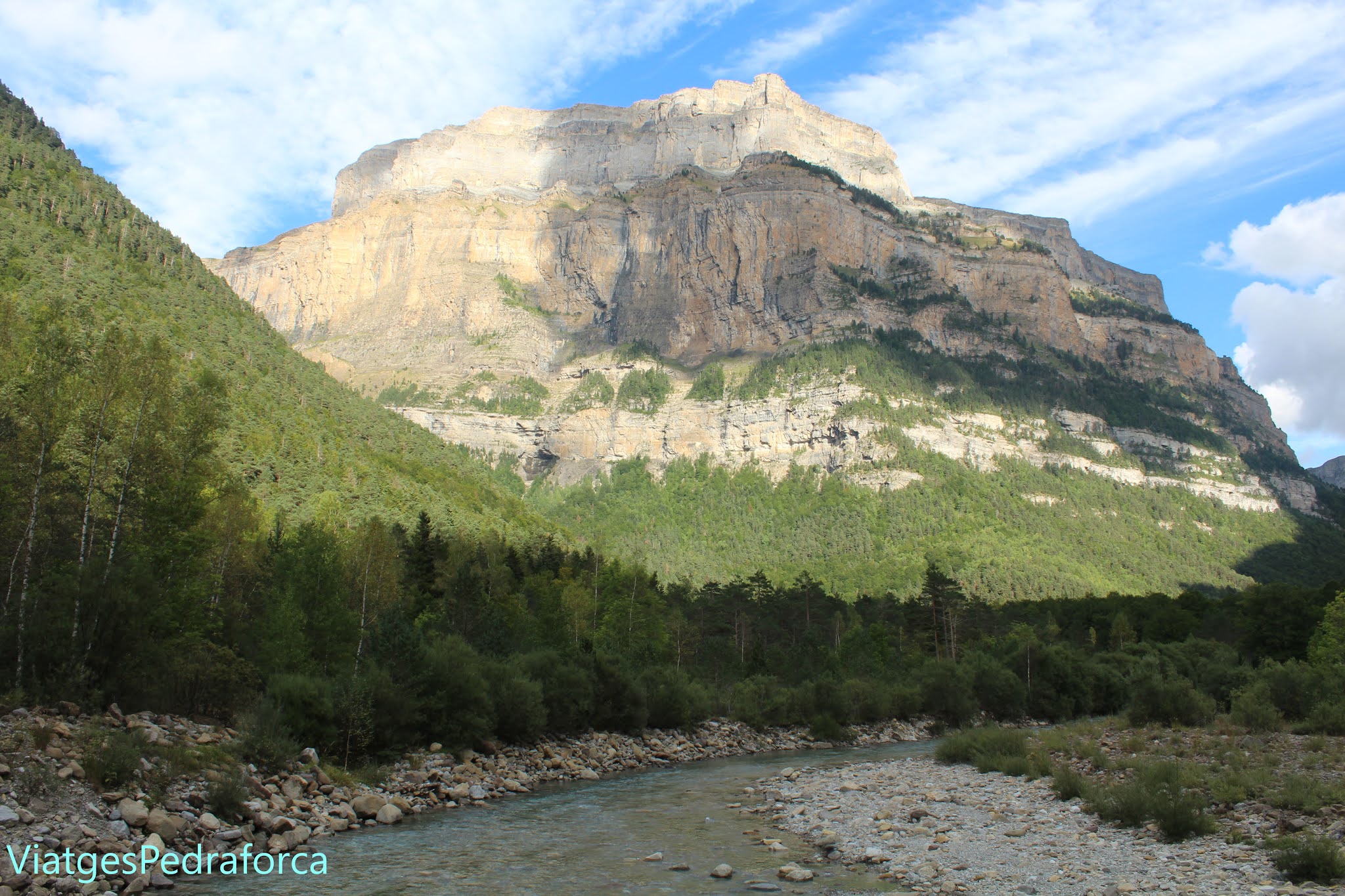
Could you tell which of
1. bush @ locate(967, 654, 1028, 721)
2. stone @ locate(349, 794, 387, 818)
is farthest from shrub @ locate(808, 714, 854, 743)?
stone @ locate(349, 794, 387, 818)

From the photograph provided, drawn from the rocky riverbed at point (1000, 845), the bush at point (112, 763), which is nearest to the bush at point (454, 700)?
the rocky riverbed at point (1000, 845)

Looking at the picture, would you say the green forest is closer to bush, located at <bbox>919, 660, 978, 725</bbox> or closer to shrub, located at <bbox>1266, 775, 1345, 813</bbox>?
bush, located at <bbox>919, 660, 978, 725</bbox>

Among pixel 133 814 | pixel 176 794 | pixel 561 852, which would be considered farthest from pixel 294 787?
pixel 561 852

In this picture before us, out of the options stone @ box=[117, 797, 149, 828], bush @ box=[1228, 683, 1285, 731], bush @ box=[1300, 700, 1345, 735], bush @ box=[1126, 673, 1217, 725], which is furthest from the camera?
bush @ box=[1126, 673, 1217, 725]

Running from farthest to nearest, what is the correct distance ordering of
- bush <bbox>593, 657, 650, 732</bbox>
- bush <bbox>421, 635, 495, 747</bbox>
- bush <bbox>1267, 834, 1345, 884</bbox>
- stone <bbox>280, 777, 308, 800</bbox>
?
bush <bbox>593, 657, 650, 732</bbox> → bush <bbox>421, 635, 495, 747</bbox> → stone <bbox>280, 777, 308, 800</bbox> → bush <bbox>1267, 834, 1345, 884</bbox>

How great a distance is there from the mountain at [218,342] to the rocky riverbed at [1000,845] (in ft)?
103

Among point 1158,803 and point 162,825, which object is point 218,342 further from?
point 1158,803

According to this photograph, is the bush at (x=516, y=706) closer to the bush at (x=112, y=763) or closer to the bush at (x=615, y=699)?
the bush at (x=615, y=699)

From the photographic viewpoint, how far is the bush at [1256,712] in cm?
3194

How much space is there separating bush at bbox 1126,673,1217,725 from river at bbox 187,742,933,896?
21340 mm

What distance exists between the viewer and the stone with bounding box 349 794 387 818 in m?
22.8

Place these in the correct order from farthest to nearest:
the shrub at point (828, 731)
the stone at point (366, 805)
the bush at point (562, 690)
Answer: the shrub at point (828, 731), the bush at point (562, 690), the stone at point (366, 805)

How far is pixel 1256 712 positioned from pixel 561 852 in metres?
28.1

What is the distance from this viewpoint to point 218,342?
84375 millimetres
